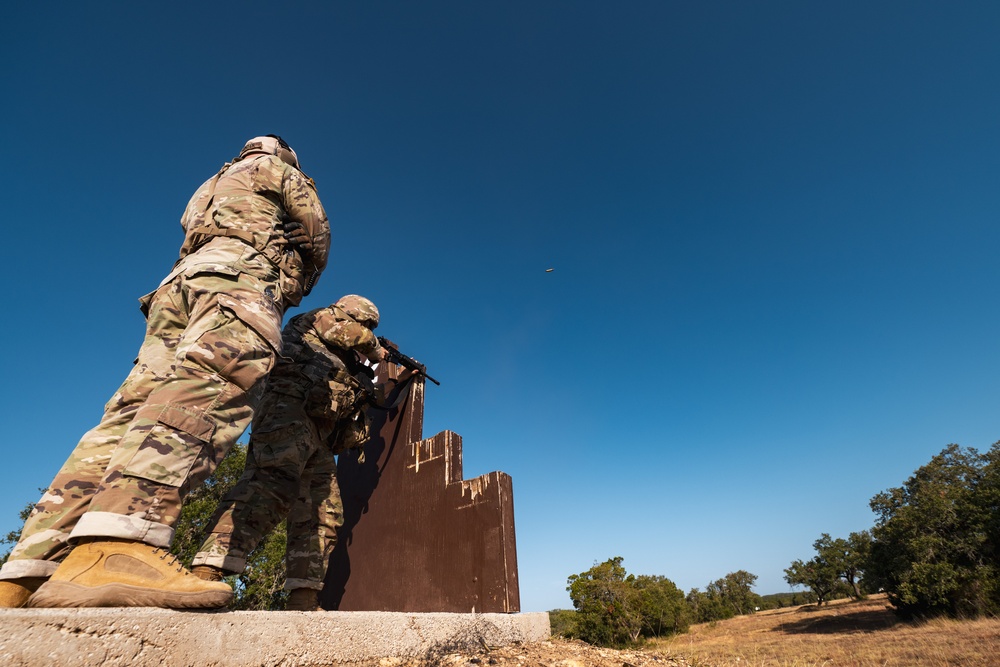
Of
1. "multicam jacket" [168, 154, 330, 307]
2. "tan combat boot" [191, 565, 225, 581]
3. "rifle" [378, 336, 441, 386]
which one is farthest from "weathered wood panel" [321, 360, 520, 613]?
"multicam jacket" [168, 154, 330, 307]

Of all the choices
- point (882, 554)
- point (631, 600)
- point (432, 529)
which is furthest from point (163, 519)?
point (882, 554)

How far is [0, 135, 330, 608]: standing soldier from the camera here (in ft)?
3.99

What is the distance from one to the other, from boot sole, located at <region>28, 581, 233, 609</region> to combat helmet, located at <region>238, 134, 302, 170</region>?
2.18 metres

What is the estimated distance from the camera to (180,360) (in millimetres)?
1545

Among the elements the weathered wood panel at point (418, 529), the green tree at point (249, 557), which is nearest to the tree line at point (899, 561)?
the green tree at point (249, 557)

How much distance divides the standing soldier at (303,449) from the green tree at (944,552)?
2897 centimetres

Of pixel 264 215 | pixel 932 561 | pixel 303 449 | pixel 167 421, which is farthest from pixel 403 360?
pixel 932 561

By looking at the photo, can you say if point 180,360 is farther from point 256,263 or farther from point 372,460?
point 372,460

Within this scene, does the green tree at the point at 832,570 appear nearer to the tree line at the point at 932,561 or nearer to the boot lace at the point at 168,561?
the tree line at the point at 932,561

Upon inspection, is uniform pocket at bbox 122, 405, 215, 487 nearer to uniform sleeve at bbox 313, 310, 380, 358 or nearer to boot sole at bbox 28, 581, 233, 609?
boot sole at bbox 28, 581, 233, 609

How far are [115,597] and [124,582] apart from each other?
5cm

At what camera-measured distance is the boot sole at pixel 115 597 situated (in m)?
1.08

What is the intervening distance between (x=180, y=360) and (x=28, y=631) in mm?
854

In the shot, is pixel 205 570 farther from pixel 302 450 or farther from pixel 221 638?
pixel 221 638
